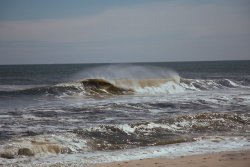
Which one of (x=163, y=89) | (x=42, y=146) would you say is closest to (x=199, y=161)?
(x=42, y=146)

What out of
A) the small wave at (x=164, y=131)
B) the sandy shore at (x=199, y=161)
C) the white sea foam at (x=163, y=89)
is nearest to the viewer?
the sandy shore at (x=199, y=161)

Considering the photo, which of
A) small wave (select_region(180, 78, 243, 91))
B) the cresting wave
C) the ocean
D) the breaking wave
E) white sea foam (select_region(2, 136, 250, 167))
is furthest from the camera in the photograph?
small wave (select_region(180, 78, 243, 91))

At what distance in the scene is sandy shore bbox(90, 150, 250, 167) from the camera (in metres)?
7.57

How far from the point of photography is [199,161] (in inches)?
311

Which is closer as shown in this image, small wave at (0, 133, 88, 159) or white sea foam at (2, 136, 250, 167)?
white sea foam at (2, 136, 250, 167)

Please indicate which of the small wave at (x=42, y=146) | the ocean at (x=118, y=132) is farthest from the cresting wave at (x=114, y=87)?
the small wave at (x=42, y=146)

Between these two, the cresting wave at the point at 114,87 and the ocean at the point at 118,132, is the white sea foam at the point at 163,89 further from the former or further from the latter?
the ocean at the point at 118,132

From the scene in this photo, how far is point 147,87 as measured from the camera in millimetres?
30250

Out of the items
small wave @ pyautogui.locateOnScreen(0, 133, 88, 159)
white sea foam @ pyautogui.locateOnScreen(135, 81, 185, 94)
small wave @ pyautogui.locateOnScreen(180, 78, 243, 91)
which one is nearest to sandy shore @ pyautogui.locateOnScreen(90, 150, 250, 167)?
small wave @ pyautogui.locateOnScreen(0, 133, 88, 159)

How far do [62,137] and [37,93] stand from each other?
673 inches

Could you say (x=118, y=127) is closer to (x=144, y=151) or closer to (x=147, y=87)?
(x=144, y=151)

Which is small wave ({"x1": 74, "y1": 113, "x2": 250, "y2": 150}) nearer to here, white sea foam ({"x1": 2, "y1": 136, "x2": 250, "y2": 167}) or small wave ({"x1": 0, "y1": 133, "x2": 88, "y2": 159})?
small wave ({"x1": 0, "y1": 133, "x2": 88, "y2": 159})

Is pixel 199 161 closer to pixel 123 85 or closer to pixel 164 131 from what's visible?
pixel 164 131

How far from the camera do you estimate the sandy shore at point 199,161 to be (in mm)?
7574
